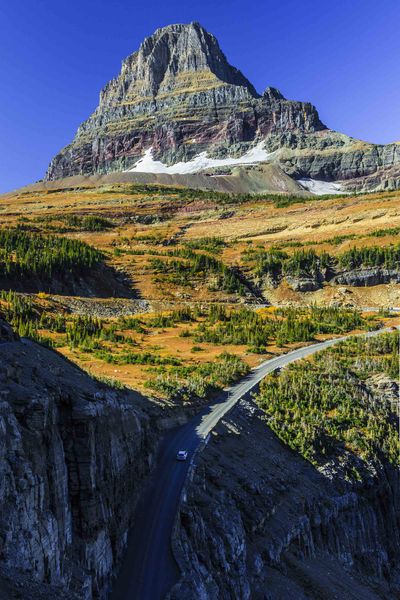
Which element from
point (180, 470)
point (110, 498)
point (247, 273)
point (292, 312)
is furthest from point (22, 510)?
point (247, 273)

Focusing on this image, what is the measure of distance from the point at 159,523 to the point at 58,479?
773 cm

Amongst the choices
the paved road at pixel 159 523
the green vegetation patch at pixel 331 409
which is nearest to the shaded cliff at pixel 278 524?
the paved road at pixel 159 523

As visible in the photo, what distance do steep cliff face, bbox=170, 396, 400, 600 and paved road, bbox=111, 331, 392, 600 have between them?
599 millimetres

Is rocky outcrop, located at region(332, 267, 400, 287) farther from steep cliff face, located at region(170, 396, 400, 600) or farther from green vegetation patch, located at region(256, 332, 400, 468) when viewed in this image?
steep cliff face, located at region(170, 396, 400, 600)

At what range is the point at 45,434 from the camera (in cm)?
1515

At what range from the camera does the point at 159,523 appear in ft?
70.3

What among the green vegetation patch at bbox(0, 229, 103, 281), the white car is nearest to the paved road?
Answer: the white car

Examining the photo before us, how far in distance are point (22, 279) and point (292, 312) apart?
132 feet

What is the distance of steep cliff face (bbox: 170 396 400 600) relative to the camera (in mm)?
20984

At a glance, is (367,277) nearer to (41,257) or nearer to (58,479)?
(41,257)

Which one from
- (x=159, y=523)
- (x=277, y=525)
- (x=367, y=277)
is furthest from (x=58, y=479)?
(x=367, y=277)

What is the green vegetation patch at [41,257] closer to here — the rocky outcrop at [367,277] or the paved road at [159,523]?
the rocky outcrop at [367,277]

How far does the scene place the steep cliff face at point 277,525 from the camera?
21.0 meters

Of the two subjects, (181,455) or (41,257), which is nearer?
(181,455)
